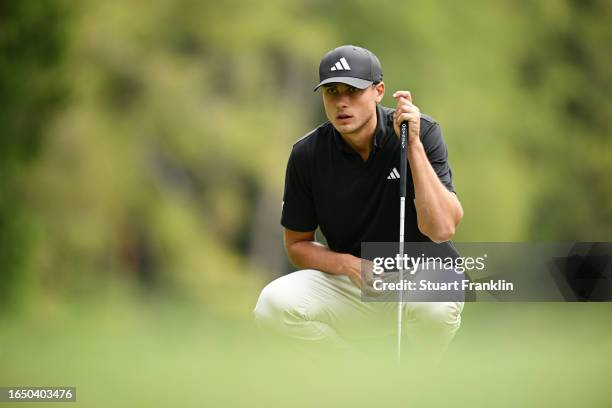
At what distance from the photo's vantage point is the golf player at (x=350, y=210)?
4328 millimetres

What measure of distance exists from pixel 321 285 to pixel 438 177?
717mm

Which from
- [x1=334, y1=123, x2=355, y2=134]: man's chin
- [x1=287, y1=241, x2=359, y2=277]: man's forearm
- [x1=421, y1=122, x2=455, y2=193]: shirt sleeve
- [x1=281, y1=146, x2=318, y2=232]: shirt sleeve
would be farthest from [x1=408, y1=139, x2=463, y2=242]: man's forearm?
[x1=281, y1=146, x2=318, y2=232]: shirt sleeve

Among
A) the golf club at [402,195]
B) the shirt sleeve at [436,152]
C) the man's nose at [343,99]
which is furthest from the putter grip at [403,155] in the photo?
the man's nose at [343,99]

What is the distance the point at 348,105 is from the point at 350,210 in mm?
459

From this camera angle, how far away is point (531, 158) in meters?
14.4

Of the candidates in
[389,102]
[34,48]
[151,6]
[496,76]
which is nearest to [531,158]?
[496,76]

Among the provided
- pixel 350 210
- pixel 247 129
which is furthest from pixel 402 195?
pixel 247 129

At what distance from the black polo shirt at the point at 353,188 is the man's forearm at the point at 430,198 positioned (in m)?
0.25

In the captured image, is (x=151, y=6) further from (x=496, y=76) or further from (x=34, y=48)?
(x=34, y=48)

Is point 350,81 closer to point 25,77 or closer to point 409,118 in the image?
point 409,118

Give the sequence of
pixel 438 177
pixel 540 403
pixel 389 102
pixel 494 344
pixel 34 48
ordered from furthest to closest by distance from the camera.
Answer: pixel 389 102
pixel 34 48
pixel 494 344
pixel 438 177
pixel 540 403

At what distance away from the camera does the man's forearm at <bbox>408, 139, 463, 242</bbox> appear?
4.18 m

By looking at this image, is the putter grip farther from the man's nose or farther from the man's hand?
the man's nose

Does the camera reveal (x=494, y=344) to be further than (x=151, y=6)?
No
